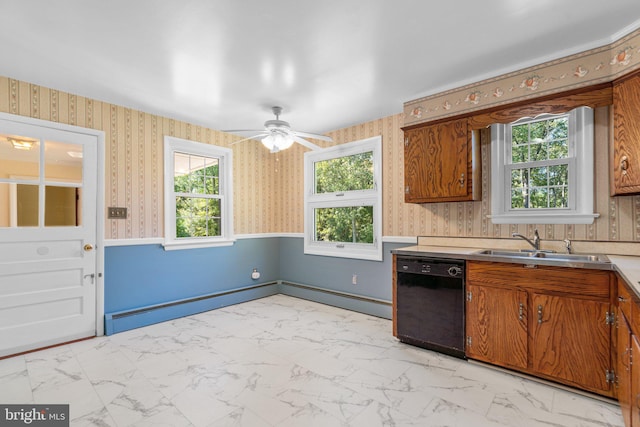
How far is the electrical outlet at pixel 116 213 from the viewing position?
3391 millimetres

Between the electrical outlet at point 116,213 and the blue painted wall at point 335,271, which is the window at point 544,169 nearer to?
the blue painted wall at point 335,271

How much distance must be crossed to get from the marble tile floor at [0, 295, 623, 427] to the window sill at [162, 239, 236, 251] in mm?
1042

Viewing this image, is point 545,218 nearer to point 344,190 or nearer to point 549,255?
point 549,255

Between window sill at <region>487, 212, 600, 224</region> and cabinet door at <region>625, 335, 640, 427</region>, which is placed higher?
window sill at <region>487, 212, 600, 224</region>

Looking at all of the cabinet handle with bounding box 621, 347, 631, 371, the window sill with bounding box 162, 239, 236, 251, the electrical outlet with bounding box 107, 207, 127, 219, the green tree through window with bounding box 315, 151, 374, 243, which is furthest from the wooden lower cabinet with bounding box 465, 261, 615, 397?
the electrical outlet with bounding box 107, 207, 127, 219

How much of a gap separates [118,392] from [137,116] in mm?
2839

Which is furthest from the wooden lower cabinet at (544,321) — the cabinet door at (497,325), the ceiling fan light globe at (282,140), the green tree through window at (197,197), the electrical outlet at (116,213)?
the electrical outlet at (116,213)

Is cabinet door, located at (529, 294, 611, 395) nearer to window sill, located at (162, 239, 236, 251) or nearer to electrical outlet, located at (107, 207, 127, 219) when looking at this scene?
window sill, located at (162, 239, 236, 251)

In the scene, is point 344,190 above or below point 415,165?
below

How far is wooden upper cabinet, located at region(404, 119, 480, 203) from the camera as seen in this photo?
9.69 ft

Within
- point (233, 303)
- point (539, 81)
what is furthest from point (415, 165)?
point (233, 303)

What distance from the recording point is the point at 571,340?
215cm

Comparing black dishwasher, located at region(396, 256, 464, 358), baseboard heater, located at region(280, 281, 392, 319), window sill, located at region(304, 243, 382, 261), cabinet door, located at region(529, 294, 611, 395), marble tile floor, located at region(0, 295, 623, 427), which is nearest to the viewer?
marble tile floor, located at region(0, 295, 623, 427)

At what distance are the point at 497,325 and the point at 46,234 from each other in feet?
13.4
